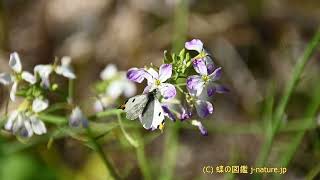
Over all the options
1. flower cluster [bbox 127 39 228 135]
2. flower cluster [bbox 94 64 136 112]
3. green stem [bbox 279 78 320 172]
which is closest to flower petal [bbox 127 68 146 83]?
flower cluster [bbox 127 39 228 135]

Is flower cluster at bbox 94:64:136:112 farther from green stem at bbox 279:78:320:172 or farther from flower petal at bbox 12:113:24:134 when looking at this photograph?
green stem at bbox 279:78:320:172

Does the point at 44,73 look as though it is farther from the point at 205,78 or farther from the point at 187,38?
the point at 187,38

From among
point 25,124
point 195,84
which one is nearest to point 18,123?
point 25,124

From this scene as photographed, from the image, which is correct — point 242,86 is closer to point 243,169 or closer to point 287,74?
point 287,74

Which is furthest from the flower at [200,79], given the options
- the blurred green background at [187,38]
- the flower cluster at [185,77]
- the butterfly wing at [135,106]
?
the blurred green background at [187,38]

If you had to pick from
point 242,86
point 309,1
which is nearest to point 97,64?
point 242,86

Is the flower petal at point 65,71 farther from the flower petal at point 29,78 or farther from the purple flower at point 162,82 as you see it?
the purple flower at point 162,82
